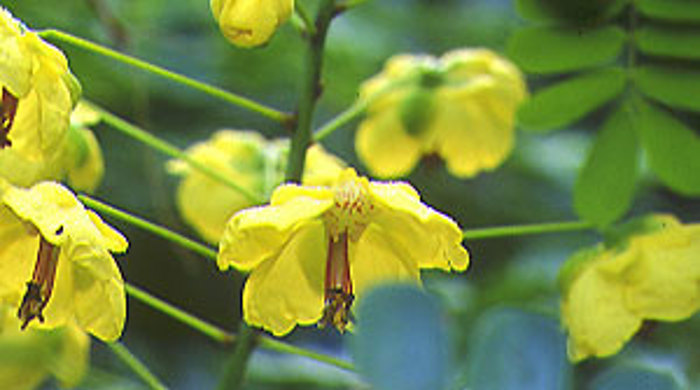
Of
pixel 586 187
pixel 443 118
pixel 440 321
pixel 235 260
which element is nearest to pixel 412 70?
pixel 443 118

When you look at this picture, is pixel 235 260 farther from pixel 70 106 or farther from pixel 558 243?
pixel 558 243

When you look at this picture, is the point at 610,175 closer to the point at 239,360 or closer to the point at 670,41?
the point at 670,41

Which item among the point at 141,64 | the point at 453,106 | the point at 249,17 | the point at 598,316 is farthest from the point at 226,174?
the point at 598,316

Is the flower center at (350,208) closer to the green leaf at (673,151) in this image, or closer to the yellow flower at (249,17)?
the yellow flower at (249,17)

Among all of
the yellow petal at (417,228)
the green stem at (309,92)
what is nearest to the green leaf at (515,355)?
the yellow petal at (417,228)

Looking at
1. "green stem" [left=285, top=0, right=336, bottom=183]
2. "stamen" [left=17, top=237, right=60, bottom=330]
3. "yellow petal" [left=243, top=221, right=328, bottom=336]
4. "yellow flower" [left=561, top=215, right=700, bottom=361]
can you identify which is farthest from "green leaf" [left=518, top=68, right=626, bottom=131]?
"stamen" [left=17, top=237, right=60, bottom=330]

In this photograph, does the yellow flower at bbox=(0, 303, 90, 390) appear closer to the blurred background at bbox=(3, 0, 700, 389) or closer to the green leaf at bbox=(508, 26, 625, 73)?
the blurred background at bbox=(3, 0, 700, 389)

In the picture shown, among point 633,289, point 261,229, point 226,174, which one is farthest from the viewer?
point 226,174
